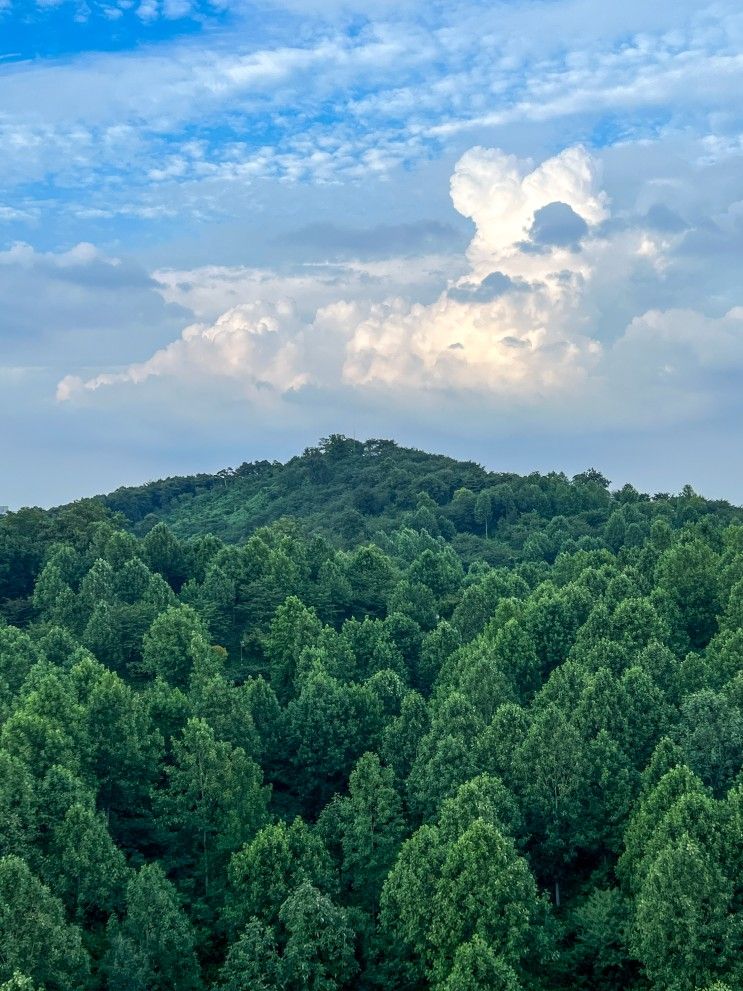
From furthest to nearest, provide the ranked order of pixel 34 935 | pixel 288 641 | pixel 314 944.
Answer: pixel 288 641
pixel 314 944
pixel 34 935

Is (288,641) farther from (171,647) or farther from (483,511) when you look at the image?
(483,511)

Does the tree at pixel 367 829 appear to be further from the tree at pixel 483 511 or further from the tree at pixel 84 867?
the tree at pixel 483 511

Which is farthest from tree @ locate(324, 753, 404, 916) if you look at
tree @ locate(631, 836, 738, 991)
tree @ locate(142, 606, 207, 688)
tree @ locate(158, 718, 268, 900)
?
tree @ locate(142, 606, 207, 688)

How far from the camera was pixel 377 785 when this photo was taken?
6625 cm

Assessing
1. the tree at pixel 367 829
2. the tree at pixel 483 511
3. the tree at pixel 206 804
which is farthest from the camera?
the tree at pixel 483 511

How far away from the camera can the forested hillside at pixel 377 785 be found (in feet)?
176

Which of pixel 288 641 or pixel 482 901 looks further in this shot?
pixel 288 641

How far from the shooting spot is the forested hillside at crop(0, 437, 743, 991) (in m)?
53.7

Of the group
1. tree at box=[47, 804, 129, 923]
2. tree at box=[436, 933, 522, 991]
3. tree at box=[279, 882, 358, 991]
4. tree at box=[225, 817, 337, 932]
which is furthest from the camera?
tree at box=[47, 804, 129, 923]

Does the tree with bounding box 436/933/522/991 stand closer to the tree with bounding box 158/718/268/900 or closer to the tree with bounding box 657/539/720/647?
the tree with bounding box 158/718/268/900

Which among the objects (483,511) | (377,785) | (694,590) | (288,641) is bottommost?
(377,785)

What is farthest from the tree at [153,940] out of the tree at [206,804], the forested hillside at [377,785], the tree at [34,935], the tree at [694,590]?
the tree at [694,590]

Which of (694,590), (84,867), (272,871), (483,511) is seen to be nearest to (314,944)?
(272,871)

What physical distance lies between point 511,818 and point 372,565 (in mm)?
51710
